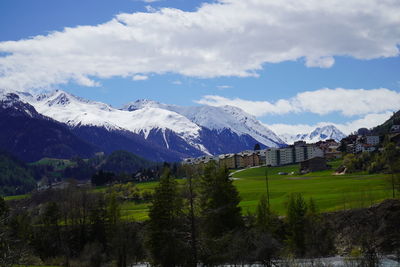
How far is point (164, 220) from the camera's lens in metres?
62.7

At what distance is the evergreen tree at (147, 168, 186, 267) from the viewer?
188ft

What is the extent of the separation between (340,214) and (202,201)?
105 ft

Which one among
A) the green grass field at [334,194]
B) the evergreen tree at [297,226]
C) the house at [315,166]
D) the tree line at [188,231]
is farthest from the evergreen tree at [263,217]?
the house at [315,166]

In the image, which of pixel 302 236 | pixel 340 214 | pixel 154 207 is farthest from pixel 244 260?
pixel 340 214

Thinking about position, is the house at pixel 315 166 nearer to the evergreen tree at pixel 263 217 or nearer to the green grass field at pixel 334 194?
the green grass field at pixel 334 194

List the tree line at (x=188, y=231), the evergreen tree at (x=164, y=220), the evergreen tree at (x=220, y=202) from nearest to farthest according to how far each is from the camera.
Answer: the tree line at (x=188, y=231) < the evergreen tree at (x=164, y=220) < the evergreen tree at (x=220, y=202)

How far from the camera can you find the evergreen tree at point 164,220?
57.2 m

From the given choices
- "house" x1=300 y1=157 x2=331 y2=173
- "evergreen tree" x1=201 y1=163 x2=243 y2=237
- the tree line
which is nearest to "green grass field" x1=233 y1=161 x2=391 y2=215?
the tree line

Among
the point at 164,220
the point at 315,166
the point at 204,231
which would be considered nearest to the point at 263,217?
the point at 204,231

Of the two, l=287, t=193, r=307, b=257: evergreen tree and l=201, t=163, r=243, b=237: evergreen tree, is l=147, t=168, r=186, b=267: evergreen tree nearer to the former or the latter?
l=201, t=163, r=243, b=237: evergreen tree

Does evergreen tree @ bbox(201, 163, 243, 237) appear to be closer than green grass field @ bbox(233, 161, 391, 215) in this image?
Yes

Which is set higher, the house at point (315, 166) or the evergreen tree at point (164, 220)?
the house at point (315, 166)

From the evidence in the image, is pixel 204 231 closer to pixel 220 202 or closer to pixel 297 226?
pixel 220 202

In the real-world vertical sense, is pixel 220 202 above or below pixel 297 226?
above
